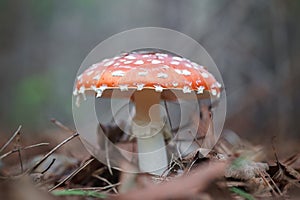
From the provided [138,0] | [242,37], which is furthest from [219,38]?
[138,0]

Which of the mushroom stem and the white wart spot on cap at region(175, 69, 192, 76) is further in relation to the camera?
the mushroom stem

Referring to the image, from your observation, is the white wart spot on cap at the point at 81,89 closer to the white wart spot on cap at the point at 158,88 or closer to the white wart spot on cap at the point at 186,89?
the white wart spot on cap at the point at 158,88

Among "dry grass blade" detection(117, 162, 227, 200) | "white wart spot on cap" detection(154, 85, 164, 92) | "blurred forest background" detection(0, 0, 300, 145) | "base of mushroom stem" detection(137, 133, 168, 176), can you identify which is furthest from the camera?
"blurred forest background" detection(0, 0, 300, 145)

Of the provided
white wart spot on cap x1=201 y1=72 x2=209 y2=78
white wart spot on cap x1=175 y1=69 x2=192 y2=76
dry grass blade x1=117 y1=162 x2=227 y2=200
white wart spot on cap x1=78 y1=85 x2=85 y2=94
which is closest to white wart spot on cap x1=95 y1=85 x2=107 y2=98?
white wart spot on cap x1=78 y1=85 x2=85 y2=94

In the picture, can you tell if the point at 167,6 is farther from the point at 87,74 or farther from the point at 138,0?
the point at 87,74

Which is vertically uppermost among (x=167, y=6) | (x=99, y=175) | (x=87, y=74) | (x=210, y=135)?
(x=167, y=6)

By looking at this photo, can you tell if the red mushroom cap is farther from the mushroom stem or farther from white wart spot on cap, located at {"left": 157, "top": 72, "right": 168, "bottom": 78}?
the mushroom stem

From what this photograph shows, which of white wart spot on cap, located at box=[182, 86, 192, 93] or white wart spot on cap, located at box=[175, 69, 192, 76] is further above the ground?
white wart spot on cap, located at box=[175, 69, 192, 76]
